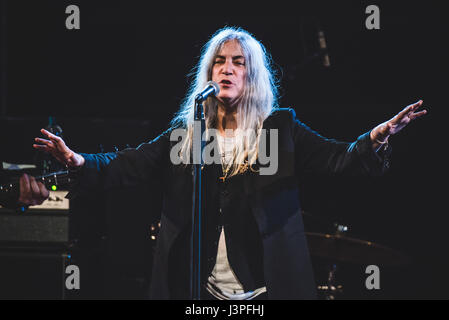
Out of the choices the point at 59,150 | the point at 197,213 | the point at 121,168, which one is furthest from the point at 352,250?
the point at 59,150

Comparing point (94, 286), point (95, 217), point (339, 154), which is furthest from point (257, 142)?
point (94, 286)

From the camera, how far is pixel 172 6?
13.9ft

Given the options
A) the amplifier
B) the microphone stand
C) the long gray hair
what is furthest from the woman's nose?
the amplifier

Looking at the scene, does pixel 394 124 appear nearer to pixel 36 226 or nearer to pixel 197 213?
pixel 197 213

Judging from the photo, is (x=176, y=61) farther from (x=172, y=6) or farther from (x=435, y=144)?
(x=435, y=144)

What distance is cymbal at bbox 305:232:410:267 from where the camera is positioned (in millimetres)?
3516

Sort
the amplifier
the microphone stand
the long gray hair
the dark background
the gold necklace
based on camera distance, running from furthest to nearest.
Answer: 1. the dark background
2. the amplifier
3. the long gray hair
4. the gold necklace
5. the microphone stand

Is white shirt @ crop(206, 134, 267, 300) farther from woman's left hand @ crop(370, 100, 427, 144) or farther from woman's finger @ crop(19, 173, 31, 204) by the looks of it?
woman's finger @ crop(19, 173, 31, 204)

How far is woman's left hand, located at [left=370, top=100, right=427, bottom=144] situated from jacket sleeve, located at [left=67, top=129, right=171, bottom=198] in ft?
3.22

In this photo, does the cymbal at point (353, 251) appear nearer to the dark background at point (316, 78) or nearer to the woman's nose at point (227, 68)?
the dark background at point (316, 78)

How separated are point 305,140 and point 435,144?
2287mm

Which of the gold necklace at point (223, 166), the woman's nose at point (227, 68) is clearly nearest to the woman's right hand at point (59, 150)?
the gold necklace at point (223, 166)

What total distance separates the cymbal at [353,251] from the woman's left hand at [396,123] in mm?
1686

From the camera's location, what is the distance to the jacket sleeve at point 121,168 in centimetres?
214
